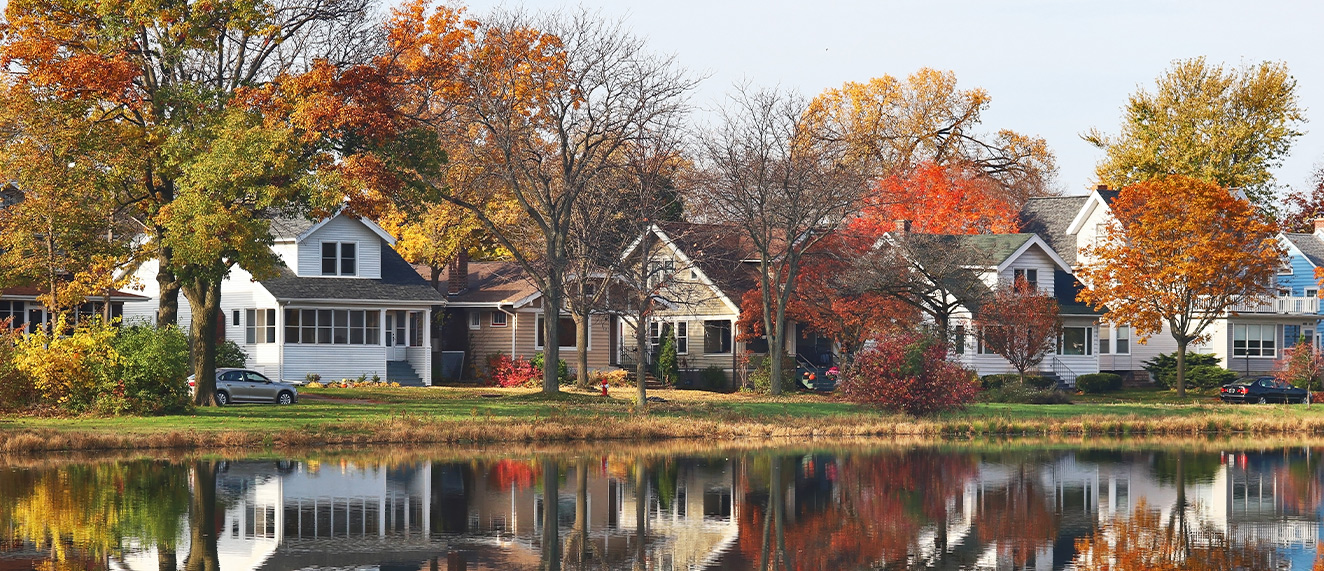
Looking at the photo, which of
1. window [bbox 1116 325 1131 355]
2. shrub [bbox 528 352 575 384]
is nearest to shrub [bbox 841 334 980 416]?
shrub [bbox 528 352 575 384]

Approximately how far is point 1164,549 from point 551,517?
975 centimetres

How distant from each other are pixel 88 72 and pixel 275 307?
857 inches

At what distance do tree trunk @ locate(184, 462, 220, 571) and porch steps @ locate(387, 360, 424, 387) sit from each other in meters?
30.8

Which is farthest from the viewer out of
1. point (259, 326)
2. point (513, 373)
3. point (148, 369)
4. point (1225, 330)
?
point (1225, 330)

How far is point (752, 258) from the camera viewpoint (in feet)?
220

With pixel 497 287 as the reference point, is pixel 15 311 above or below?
below

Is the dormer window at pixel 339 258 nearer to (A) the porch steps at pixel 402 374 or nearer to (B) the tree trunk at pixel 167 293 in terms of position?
(A) the porch steps at pixel 402 374

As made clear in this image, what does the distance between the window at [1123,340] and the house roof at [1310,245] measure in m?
13.0

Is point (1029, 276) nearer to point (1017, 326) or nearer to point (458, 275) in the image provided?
point (1017, 326)

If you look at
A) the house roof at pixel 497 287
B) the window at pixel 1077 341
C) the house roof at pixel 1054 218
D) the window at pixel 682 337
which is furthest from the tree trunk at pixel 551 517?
the house roof at pixel 1054 218

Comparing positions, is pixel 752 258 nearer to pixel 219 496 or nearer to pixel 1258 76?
pixel 1258 76

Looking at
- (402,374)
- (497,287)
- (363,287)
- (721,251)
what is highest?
(721,251)

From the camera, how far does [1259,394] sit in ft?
208

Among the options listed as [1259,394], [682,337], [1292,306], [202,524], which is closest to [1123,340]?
[1292,306]
